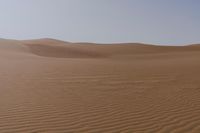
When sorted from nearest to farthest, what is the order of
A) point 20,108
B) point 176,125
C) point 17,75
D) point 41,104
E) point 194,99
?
point 176,125, point 20,108, point 41,104, point 194,99, point 17,75

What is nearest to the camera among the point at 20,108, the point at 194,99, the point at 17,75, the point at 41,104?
the point at 20,108

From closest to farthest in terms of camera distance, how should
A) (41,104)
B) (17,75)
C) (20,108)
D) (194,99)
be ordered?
(20,108) → (41,104) → (194,99) → (17,75)

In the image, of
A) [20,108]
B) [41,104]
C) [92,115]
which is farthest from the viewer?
[41,104]

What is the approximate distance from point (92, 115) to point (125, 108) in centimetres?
93

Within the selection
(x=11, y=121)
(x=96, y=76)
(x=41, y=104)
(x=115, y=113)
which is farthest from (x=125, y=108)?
(x=96, y=76)

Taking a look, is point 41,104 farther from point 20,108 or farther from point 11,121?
point 11,121

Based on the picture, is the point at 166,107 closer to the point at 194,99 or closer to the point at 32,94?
the point at 194,99

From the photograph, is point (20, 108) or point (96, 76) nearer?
point (20, 108)

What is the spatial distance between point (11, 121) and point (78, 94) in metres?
2.88

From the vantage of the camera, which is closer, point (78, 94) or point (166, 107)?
point (166, 107)

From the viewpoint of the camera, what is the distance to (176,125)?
5801 millimetres

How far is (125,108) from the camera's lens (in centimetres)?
702

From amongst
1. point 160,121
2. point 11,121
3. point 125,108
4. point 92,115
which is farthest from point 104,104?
point 11,121

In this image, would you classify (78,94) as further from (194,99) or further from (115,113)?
(194,99)
